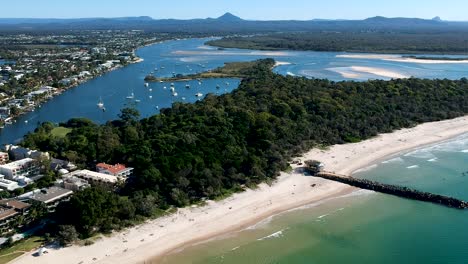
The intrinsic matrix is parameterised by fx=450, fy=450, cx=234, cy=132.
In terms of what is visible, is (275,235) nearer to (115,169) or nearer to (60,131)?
(115,169)

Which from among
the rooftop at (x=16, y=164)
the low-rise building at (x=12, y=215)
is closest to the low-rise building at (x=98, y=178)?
the rooftop at (x=16, y=164)

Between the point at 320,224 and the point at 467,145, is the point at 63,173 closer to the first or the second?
the point at 320,224

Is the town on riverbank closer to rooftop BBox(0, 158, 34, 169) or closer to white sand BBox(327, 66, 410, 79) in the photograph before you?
rooftop BBox(0, 158, 34, 169)

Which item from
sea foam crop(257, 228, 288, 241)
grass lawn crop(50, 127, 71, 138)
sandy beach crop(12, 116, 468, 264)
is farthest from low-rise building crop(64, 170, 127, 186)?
grass lawn crop(50, 127, 71, 138)

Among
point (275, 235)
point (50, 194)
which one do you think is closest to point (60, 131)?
point (50, 194)

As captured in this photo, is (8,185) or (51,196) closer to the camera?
(51,196)

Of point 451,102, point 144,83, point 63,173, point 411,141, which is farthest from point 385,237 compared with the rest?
point 144,83
